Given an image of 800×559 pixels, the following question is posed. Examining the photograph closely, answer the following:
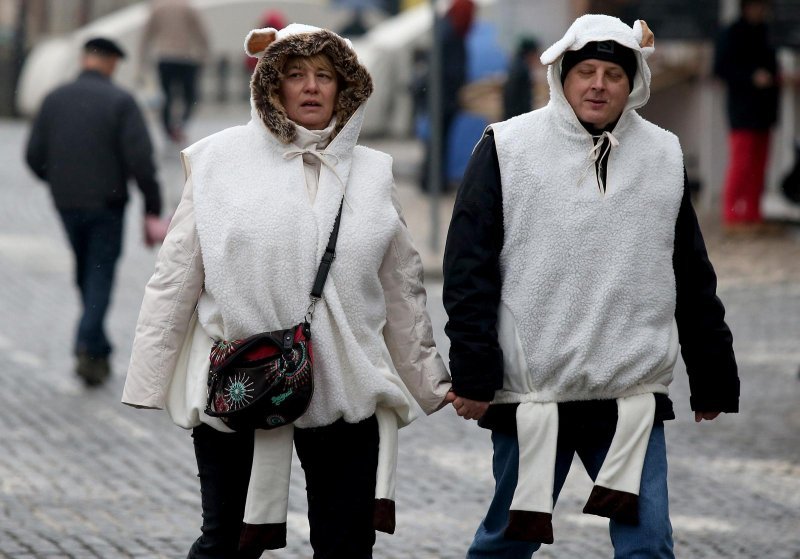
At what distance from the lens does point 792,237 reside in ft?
49.6

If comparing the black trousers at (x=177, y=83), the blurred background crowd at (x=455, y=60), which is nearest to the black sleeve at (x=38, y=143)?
the blurred background crowd at (x=455, y=60)

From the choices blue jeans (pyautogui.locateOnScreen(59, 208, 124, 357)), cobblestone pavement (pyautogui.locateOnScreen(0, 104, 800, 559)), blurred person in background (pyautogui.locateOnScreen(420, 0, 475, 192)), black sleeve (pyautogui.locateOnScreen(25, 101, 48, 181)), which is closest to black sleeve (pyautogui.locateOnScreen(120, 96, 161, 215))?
blue jeans (pyautogui.locateOnScreen(59, 208, 124, 357))

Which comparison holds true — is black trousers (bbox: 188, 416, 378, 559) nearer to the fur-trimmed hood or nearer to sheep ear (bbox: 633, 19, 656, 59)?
the fur-trimmed hood

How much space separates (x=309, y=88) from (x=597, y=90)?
0.76 meters

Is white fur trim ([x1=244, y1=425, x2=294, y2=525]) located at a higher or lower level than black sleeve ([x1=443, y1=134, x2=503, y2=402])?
lower

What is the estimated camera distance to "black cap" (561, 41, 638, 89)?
15.0ft

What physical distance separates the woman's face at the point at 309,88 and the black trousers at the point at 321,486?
0.82m

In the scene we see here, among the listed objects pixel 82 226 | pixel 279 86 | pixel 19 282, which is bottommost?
pixel 19 282

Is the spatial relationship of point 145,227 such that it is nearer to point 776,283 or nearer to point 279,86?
point 279,86

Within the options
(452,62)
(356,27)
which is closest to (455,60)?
(452,62)

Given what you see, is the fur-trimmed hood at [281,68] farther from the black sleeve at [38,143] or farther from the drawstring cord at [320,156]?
the black sleeve at [38,143]

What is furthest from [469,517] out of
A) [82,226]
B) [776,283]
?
[776,283]

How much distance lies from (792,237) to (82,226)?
746cm

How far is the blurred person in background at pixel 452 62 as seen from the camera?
1795 centimetres
